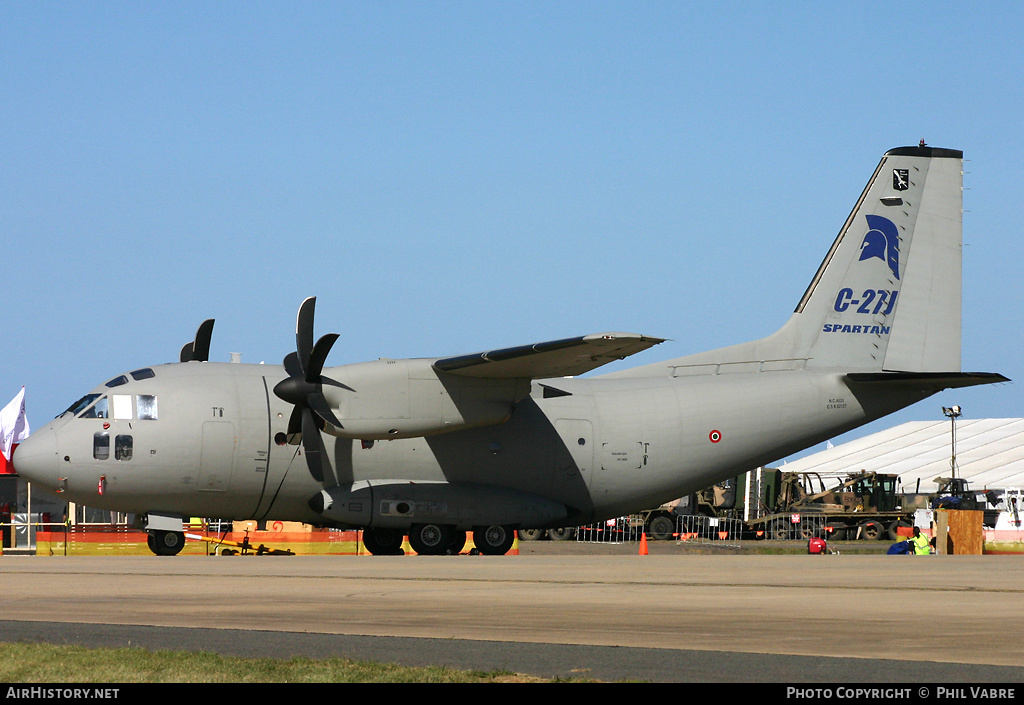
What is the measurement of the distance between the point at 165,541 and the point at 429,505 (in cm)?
587

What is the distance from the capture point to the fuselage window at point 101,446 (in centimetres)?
2434

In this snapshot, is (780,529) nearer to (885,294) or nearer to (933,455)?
(885,294)

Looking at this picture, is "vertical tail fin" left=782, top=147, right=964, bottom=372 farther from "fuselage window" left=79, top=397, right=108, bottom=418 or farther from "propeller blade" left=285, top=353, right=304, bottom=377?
"fuselage window" left=79, top=397, right=108, bottom=418

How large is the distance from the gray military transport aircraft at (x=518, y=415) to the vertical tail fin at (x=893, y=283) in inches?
1.7

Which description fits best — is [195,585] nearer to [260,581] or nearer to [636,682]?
[260,581]

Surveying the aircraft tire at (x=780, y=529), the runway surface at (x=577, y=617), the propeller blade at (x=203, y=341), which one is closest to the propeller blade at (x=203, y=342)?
the propeller blade at (x=203, y=341)

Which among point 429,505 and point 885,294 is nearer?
point 429,505

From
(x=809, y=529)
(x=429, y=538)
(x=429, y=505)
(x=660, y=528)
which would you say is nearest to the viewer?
(x=429, y=505)

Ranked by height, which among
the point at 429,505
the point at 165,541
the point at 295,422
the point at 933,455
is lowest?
the point at 933,455

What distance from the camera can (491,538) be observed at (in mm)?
26938

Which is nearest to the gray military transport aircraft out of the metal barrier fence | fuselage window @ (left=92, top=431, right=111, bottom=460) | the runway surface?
fuselage window @ (left=92, top=431, right=111, bottom=460)

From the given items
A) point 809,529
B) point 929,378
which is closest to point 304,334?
point 929,378

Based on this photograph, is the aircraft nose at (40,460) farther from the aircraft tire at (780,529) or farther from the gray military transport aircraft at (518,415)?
the aircraft tire at (780,529)
